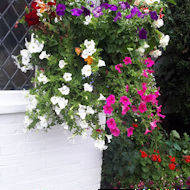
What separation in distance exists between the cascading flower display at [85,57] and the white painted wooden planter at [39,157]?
7.3 inches

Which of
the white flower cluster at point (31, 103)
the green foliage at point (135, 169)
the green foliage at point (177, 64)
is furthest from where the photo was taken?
the green foliage at point (177, 64)

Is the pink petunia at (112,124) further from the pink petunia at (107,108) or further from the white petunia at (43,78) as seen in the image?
the white petunia at (43,78)

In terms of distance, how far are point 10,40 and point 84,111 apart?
856 mm

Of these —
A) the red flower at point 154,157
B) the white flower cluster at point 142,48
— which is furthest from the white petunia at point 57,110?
the red flower at point 154,157

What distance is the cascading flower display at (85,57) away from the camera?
1.59 metres

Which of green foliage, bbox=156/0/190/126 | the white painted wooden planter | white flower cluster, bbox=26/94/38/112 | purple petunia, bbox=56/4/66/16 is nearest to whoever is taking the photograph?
purple petunia, bbox=56/4/66/16

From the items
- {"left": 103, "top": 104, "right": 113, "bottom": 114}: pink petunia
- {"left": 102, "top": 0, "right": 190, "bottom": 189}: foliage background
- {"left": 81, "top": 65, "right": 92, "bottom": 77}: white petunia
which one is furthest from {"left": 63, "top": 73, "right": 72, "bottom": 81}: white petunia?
{"left": 102, "top": 0, "right": 190, "bottom": 189}: foliage background

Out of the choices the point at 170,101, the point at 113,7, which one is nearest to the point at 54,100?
the point at 113,7

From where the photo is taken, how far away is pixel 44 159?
199 cm

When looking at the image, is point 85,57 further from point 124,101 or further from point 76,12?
point 124,101

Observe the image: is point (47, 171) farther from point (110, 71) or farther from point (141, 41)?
point (141, 41)

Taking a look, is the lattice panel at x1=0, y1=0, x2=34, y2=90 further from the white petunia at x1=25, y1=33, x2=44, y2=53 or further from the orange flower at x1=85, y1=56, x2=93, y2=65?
the orange flower at x1=85, y1=56, x2=93, y2=65

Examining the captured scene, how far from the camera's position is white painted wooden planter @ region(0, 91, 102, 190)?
1.82 meters

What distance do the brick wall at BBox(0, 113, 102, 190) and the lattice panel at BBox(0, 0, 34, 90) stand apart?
0.32 meters
